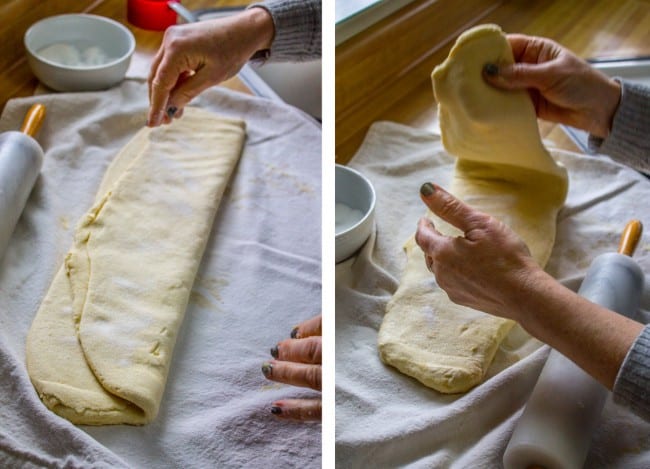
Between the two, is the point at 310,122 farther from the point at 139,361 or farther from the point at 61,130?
the point at 139,361

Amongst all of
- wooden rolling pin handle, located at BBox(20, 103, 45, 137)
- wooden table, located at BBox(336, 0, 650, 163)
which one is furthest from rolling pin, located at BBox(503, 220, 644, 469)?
wooden rolling pin handle, located at BBox(20, 103, 45, 137)

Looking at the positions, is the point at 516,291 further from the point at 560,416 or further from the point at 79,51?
the point at 79,51

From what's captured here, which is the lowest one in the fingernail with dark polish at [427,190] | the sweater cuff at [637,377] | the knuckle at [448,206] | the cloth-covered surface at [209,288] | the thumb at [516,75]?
the cloth-covered surface at [209,288]

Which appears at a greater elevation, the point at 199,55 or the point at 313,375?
the point at 199,55

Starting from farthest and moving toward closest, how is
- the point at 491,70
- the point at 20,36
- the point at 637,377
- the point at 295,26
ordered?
the point at 20,36 → the point at 295,26 → the point at 491,70 → the point at 637,377

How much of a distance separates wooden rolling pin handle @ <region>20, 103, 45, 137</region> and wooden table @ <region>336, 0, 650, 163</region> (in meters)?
0.32

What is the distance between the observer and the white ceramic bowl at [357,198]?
66 cm

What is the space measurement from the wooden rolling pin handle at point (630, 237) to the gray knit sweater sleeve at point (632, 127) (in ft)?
0.18

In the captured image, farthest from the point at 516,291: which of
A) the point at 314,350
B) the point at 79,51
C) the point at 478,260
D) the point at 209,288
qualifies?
the point at 79,51

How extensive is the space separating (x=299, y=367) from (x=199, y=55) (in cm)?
31

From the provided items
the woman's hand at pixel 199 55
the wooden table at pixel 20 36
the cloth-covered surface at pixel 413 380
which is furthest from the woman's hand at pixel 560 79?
the wooden table at pixel 20 36

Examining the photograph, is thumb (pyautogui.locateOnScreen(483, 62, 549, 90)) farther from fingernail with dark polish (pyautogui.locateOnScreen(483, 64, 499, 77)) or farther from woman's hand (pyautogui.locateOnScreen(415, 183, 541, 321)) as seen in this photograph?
woman's hand (pyautogui.locateOnScreen(415, 183, 541, 321))

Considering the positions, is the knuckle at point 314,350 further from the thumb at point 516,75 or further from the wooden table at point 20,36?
the wooden table at point 20,36

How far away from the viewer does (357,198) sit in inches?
28.6
